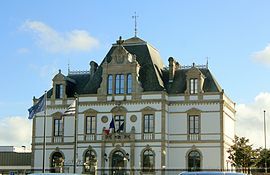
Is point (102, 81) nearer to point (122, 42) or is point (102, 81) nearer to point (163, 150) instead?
point (122, 42)

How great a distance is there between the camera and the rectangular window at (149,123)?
66750 millimetres

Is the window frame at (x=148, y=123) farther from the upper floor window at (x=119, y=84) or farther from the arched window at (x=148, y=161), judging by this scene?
the upper floor window at (x=119, y=84)

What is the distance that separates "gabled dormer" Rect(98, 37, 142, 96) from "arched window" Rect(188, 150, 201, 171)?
971 centimetres

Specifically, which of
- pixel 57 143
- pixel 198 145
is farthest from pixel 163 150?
pixel 57 143

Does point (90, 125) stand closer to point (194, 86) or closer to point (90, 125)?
point (90, 125)

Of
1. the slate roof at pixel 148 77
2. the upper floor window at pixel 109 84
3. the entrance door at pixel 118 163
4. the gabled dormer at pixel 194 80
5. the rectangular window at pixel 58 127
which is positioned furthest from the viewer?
the rectangular window at pixel 58 127

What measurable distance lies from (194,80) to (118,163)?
12415mm

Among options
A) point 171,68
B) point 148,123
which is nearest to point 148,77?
point 171,68

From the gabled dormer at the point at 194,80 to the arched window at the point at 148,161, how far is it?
7.87m

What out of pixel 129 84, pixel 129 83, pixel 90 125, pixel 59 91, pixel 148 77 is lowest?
pixel 90 125

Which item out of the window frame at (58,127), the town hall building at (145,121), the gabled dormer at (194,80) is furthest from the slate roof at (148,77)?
the window frame at (58,127)

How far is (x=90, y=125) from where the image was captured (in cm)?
6925

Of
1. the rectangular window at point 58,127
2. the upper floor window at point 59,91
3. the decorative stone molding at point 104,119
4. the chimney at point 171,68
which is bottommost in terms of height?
the rectangular window at point 58,127

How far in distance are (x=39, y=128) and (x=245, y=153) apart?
24480 mm
